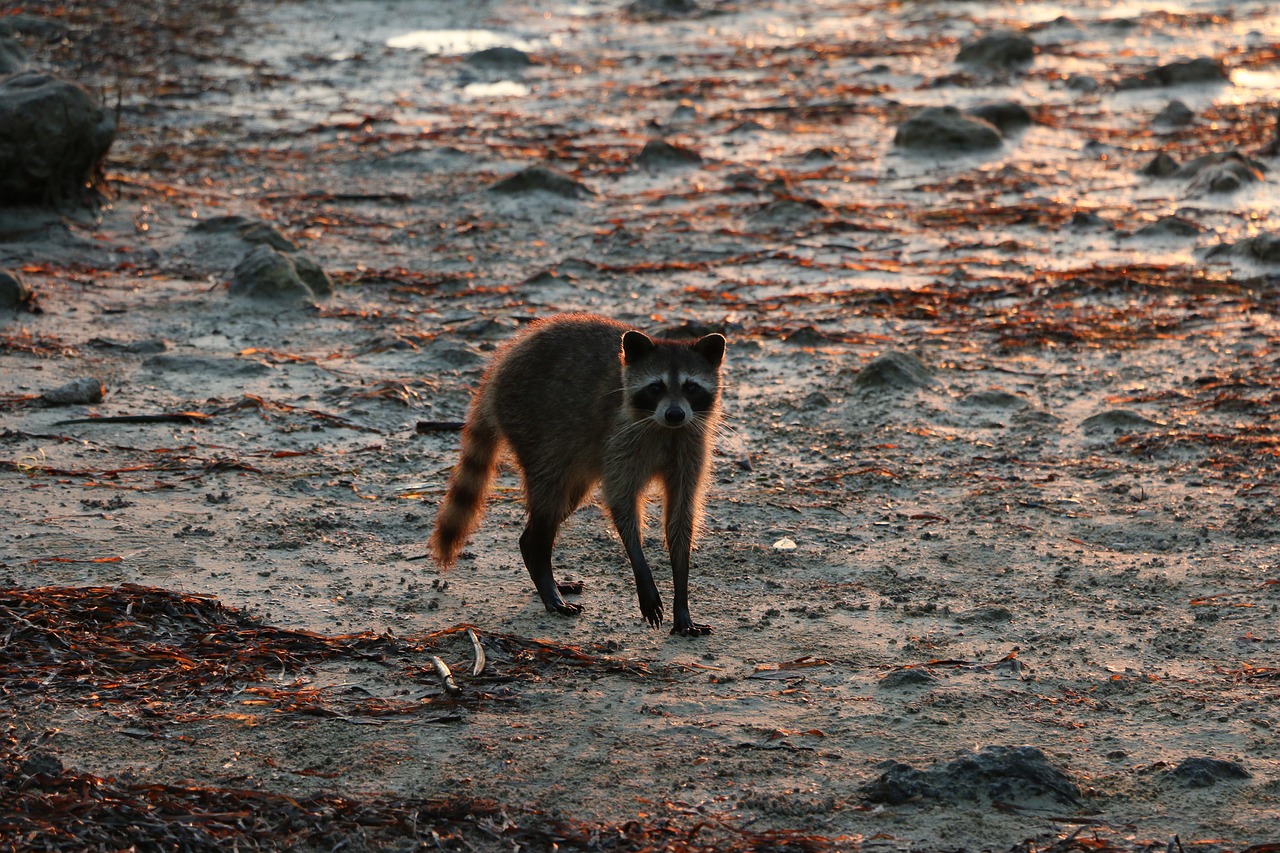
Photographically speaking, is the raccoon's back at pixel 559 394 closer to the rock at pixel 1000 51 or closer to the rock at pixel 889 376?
the rock at pixel 889 376

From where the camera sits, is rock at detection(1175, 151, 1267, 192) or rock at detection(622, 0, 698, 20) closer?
rock at detection(1175, 151, 1267, 192)

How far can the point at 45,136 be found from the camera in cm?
1023

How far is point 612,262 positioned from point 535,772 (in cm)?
633

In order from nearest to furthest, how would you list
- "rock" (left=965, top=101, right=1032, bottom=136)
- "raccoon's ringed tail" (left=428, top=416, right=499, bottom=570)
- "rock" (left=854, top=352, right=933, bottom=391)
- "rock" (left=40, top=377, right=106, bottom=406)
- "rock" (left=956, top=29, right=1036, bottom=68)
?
"raccoon's ringed tail" (left=428, top=416, right=499, bottom=570)
"rock" (left=40, top=377, right=106, bottom=406)
"rock" (left=854, top=352, right=933, bottom=391)
"rock" (left=965, top=101, right=1032, bottom=136)
"rock" (left=956, top=29, right=1036, bottom=68)

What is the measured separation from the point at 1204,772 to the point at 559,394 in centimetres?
287

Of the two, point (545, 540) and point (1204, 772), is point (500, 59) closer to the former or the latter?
point (545, 540)

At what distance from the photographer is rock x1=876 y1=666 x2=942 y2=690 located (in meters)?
5.09

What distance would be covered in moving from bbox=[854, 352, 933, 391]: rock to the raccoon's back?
2241mm

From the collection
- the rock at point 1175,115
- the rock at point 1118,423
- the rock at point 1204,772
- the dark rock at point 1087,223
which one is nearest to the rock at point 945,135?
the rock at point 1175,115

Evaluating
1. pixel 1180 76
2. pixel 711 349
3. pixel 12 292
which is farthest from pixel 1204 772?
pixel 1180 76

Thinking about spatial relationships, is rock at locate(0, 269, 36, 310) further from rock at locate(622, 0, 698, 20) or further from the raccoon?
rock at locate(622, 0, 698, 20)

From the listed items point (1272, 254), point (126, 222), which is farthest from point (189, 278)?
point (1272, 254)

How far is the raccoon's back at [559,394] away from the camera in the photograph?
20.1 feet

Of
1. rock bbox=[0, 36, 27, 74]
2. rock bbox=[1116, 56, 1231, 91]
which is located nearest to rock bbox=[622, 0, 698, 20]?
rock bbox=[1116, 56, 1231, 91]
